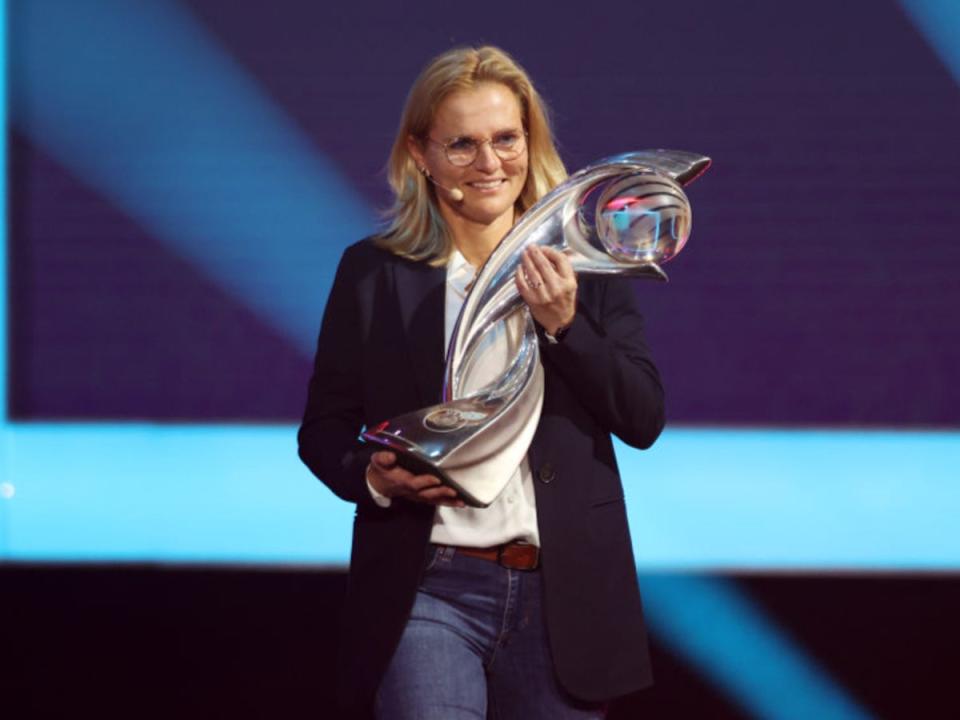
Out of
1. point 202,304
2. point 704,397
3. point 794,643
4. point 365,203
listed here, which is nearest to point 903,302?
point 704,397

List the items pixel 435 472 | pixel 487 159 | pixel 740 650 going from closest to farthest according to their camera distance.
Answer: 1. pixel 435 472
2. pixel 487 159
3. pixel 740 650

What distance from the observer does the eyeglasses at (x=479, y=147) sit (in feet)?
5.98

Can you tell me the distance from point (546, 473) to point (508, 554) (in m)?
0.10

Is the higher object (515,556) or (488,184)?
(488,184)

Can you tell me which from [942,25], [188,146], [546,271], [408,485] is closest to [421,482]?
[408,485]

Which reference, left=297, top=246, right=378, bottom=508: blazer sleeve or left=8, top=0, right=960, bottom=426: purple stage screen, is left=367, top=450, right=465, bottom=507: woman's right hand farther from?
left=8, top=0, right=960, bottom=426: purple stage screen

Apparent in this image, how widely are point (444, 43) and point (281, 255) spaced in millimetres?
605

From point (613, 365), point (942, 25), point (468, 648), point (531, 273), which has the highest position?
point (942, 25)

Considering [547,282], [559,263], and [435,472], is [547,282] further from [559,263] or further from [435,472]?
[435,472]

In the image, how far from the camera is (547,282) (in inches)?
63.5

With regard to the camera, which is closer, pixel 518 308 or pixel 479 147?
pixel 518 308

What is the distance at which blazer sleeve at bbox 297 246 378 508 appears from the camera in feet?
6.04

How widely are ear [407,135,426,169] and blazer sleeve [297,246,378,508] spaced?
15cm

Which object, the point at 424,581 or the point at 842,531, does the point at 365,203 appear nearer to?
the point at 842,531
